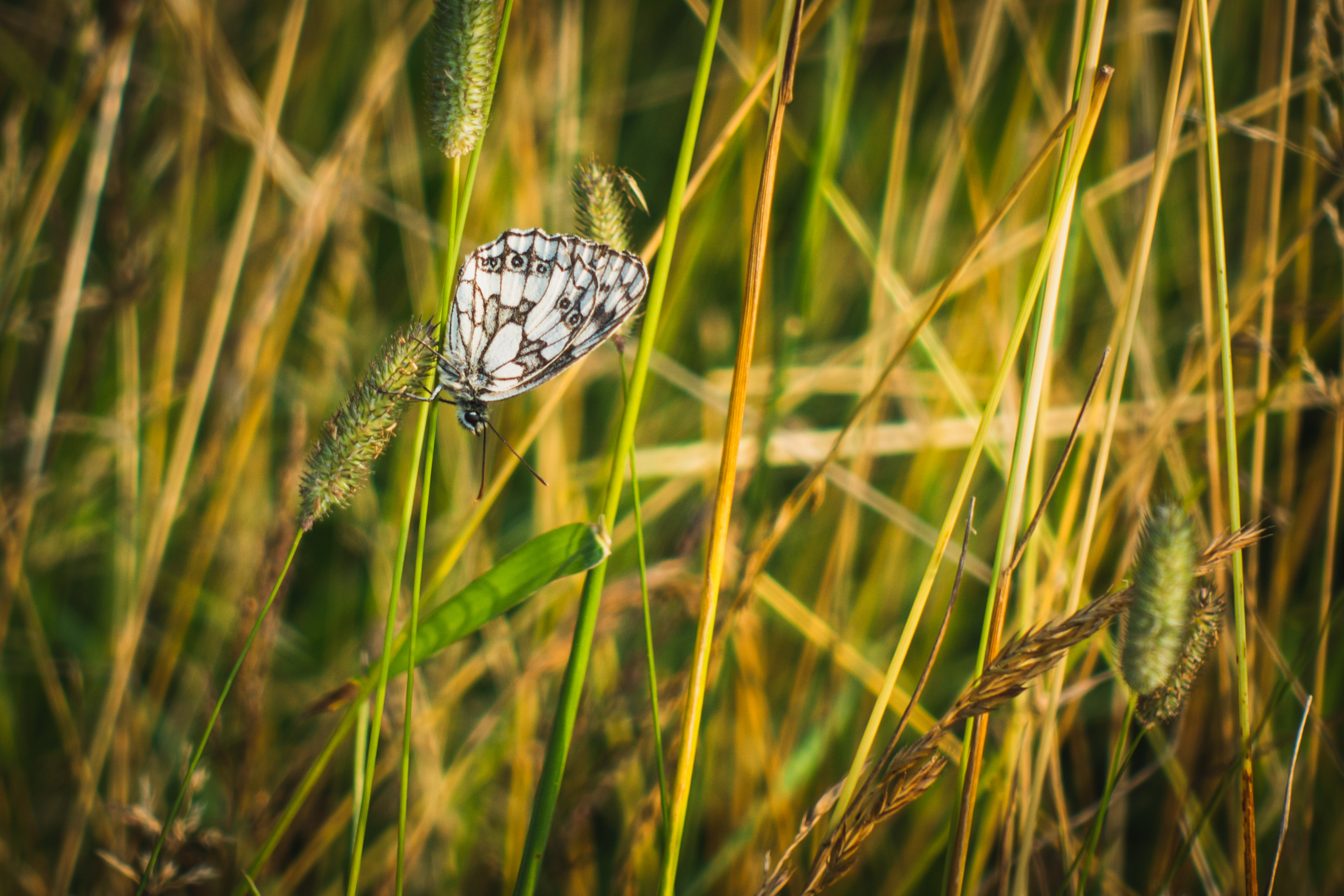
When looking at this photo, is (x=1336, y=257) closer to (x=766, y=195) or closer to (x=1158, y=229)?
(x=1158, y=229)

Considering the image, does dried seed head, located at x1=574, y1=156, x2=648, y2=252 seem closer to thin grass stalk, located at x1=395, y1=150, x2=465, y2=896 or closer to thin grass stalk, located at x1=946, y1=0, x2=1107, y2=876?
thin grass stalk, located at x1=395, y1=150, x2=465, y2=896

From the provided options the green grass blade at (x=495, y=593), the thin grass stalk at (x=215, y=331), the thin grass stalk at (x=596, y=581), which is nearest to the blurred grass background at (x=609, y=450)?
the thin grass stalk at (x=215, y=331)

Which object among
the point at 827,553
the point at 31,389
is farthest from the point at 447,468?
the point at 31,389

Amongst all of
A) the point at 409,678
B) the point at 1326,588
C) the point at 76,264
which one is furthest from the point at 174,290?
the point at 1326,588

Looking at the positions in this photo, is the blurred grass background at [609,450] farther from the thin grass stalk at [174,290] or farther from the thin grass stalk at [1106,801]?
the thin grass stalk at [1106,801]

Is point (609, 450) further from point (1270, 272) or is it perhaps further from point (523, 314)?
point (1270, 272)

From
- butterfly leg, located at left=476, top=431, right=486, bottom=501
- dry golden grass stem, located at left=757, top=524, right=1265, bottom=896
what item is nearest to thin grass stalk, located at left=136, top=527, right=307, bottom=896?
butterfly leg, located at left=476, top=431, right=486, bottom=501
